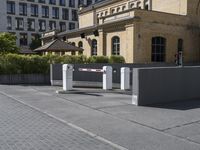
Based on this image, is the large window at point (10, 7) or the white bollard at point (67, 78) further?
the large window at point (10, 7)

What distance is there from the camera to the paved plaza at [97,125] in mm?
7113

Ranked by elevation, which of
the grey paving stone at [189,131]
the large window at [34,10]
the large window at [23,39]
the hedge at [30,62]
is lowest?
the grey paving stone at [189,131]

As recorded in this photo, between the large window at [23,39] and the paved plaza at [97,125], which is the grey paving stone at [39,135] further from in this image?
the large window at [23,39]

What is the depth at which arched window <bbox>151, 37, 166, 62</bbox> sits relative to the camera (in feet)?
106

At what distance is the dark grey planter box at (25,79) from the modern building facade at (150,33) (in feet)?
33.5

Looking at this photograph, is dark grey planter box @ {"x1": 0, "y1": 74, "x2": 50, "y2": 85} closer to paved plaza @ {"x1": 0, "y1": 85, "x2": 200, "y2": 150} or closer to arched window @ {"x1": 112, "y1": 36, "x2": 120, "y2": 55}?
paved plaza @ {"x1": 0, "y1": 85, "x2": 200, "y2": 150}

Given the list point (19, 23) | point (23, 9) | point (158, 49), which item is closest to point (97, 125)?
point (158, 49)

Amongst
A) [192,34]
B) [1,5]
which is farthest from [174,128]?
[1,5]

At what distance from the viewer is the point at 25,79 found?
72.6ft

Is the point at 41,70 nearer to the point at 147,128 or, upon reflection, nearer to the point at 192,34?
the point at 147,128

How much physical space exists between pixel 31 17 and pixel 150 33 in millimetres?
56433

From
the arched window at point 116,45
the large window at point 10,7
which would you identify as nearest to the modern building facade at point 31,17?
the large window at point 10,7

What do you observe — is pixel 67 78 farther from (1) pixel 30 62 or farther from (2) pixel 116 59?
(2) pixel 116 59

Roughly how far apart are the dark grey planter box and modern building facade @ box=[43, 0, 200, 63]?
10215mm
